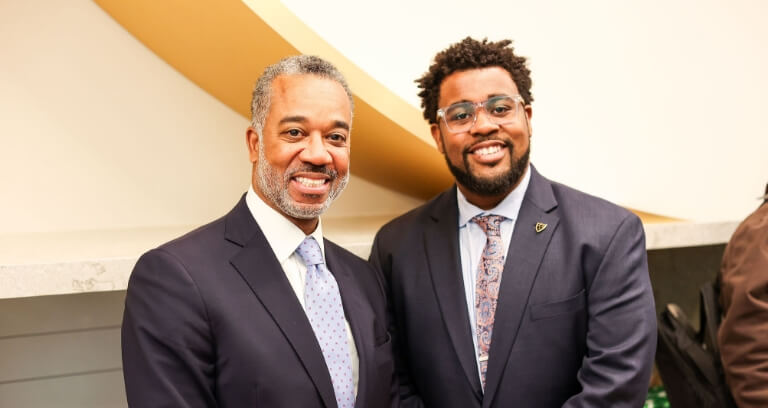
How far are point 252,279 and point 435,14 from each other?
2.35 m

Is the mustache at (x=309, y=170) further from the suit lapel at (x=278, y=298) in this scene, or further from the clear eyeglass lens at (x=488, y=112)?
the clear eyeglass lens at (x=488, y=112)

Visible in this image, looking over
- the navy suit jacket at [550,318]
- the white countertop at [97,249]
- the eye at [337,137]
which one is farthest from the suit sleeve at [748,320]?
the eye at [337,137]

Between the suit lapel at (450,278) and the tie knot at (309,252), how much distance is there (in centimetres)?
45

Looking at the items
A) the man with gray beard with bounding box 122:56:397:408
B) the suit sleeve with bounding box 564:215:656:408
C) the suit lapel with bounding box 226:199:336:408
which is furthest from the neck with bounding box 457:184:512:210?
the suit lapel with bounding box 226:199:336:408

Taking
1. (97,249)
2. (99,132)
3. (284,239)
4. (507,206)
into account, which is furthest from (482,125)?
(99,132)

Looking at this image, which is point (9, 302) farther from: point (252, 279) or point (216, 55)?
point (252, 279)

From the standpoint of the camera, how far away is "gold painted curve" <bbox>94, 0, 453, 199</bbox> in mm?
2143

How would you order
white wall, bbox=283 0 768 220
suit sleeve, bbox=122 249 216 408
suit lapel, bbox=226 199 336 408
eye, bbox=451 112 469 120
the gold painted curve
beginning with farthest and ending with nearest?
1. white wall, bbox=283 0 768 220
2. the gold painted curve
3. eye, bbox=451 112 469 120
4. suit lapel, bbox=226 199 336 408
5. suit sleeve, bbox=122 249 216 408

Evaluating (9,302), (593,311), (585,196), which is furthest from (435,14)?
(9,302)

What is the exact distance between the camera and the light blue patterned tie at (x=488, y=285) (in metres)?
1.84

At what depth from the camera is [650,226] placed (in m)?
2.65

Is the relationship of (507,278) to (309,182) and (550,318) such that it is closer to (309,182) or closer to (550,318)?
(550,318)

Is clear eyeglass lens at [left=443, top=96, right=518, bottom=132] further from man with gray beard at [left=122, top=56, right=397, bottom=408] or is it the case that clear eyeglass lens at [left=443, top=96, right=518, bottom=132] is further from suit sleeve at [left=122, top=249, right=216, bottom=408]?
suit sleeve at [left=122, top=249, right=216, bottom=408]

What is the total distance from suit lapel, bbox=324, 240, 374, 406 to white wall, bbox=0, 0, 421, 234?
1.03m
